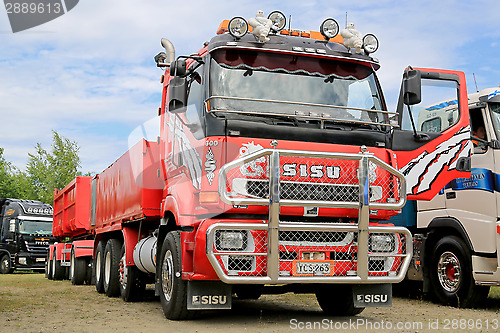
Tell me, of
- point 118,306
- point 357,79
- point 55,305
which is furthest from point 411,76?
point 55,305

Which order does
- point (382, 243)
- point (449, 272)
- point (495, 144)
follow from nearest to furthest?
point (382, 243)
point (495, 144)
point (449, 272)

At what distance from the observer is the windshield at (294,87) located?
752 cm

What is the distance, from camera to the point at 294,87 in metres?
7.82

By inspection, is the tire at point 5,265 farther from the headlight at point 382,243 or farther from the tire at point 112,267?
the headlight at point 382,243

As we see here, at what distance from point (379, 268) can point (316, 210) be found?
1.08 metres

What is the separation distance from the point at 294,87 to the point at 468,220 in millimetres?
4247

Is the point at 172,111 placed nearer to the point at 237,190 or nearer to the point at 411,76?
the point at 237,190

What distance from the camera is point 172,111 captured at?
8.49 metres

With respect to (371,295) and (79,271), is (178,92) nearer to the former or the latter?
(371,295)

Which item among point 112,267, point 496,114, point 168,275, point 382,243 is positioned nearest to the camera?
point 382,243

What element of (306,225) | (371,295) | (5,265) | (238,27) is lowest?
(5,265)

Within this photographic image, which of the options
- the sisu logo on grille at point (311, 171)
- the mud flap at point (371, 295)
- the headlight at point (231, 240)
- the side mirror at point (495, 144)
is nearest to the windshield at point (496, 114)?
the side mirror at point (495, 144)

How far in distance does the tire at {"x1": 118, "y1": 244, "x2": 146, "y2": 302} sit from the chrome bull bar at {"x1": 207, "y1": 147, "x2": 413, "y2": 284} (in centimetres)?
444

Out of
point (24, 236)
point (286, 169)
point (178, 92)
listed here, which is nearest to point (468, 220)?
point (286, 169)
